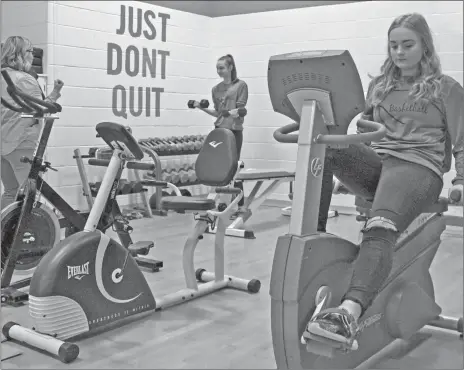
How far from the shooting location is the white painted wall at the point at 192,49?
247 inches

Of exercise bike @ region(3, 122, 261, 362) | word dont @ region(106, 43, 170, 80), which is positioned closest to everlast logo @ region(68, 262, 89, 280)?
exercise bike @ region(3, 122, 261, 362)

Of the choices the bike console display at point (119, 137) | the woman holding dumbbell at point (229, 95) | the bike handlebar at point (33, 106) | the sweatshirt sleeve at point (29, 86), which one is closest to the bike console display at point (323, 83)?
the bike console display at point (119, 137)

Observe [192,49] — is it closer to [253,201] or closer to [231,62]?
Answer: [231,62]

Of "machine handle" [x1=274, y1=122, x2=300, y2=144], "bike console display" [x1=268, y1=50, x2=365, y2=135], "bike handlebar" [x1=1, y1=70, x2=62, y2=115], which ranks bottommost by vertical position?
"machine handle" [x1=274, y1=122, x2=300, y2=144]

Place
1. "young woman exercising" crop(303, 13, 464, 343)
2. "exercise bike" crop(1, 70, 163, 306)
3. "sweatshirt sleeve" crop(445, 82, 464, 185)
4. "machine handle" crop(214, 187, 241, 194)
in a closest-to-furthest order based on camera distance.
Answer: "young woman exercising" crop(303, 13, 464, 343) → "sweatshirt sleeve" crop(445, 82, 464, 185) → "exercise bike" crop(1, 70, 163, 306) → "machine handle" crop(214, 187, 241, 194)

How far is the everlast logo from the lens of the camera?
272 cm

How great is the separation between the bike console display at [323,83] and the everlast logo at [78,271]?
1.28m

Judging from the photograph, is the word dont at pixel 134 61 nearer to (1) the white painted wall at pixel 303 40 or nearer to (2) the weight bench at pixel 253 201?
(1) the white painted wall at pixel 303 40

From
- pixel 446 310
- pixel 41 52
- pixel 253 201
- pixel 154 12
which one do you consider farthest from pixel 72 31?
pixel 446 310

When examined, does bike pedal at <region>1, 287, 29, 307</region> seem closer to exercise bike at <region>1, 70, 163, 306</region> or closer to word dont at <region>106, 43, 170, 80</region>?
exercise bike at <region>1, 70, 163, 306</region>

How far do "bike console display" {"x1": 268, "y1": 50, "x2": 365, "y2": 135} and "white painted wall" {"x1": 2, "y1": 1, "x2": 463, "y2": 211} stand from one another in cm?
453

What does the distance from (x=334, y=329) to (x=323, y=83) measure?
34.7 inches

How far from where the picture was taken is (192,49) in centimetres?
805

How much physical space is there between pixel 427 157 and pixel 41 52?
179 inches
